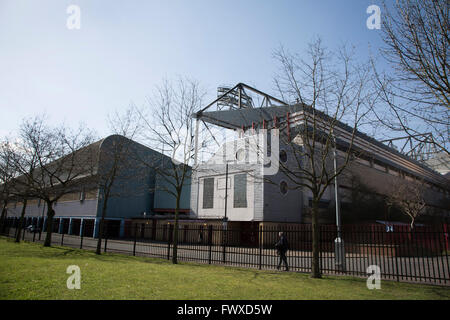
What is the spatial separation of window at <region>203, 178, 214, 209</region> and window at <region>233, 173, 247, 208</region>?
457 cm

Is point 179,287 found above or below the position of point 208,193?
below

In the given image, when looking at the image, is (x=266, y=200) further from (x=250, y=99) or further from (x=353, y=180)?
(x=250, y=99)

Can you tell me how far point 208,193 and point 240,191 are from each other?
632cm

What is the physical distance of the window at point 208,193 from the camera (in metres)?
41.3

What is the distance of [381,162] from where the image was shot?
5484 centimetres

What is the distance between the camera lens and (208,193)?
41875 millimetres

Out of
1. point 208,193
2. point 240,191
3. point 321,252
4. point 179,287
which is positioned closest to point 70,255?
point 179,287

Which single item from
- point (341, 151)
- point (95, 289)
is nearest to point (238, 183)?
point (341, 151)

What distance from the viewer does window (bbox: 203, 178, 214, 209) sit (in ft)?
135

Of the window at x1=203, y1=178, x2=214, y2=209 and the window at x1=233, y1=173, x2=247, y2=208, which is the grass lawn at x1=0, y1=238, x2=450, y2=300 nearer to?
the window at x1=233, y1=173, x2=247, y2=208

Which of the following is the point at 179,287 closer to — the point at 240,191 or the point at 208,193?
the point at 240,191

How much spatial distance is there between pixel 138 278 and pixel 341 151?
3675 centimetres

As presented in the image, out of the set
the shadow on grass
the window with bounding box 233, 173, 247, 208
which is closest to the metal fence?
the shadow on grass

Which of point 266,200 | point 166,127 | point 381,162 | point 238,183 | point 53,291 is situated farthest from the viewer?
point 381,162
